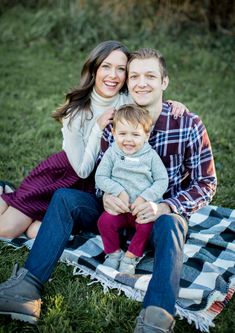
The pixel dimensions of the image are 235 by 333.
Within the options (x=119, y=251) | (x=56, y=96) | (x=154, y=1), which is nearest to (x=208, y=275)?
(x=119, y=251)

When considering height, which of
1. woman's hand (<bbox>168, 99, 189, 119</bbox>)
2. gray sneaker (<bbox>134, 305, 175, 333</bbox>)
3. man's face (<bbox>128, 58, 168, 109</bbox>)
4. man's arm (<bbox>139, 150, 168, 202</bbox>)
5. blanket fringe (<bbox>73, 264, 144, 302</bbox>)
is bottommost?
blanket fringe (<bbox>73, 264, 144, 302</bbox>)

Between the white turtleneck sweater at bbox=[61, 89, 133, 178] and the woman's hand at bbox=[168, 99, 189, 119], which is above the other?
the woman's hand at bbox=[168, 99, 189, 119]

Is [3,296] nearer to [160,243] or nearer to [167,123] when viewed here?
[160,243]

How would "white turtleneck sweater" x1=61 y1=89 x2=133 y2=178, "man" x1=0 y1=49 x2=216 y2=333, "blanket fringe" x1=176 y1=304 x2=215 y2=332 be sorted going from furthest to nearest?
"white turtleneck sweater" x1=61 y1=89 x2=133 y2=178 < "blanket fringe" x1=176 y1=304 x2=215 y2=332 < "man" x1=0 y1=49 x2=216 y2=333

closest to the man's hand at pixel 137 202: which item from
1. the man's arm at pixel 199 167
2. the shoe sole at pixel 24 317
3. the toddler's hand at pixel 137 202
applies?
the toddler's hand at pixel 137 202

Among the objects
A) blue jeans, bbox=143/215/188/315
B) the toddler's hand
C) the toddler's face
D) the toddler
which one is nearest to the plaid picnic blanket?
the toddler

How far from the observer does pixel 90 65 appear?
12.0 ft

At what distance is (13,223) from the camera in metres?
3.51

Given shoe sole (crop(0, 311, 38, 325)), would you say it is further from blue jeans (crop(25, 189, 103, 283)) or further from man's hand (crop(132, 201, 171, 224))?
man's hand (crop(132, 201, 171, 224))

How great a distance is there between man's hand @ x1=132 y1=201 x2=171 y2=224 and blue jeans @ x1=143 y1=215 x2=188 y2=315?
4.5 inches

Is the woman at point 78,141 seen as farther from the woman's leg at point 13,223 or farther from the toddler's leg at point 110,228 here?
the toddler's leg at point 110,228

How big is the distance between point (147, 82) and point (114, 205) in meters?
0.90

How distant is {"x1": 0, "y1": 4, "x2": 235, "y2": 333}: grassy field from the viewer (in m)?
2.71

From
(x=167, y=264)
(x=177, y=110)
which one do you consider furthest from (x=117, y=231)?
(x=177, y=110)
